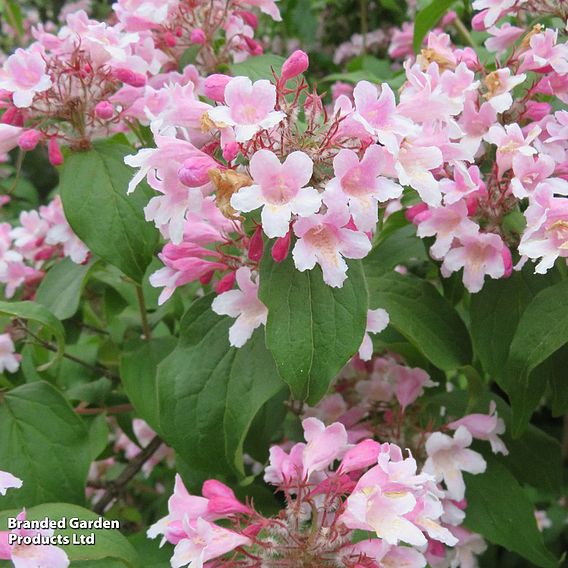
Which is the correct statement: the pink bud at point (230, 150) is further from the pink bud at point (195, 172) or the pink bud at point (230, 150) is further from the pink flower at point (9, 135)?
the pink flower at point (9, 135)

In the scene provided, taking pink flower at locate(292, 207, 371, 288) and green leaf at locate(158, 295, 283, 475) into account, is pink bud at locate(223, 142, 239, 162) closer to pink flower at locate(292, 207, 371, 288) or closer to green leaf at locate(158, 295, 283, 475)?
pink flower at locate(292, 207, 371, 288)

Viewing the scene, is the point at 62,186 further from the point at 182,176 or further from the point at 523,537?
the point at 523,537

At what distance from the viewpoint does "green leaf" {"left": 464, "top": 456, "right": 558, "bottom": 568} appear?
4.50 ft

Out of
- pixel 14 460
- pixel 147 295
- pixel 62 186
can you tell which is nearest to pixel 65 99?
pixel 62 186

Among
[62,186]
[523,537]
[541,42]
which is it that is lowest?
[523,537]

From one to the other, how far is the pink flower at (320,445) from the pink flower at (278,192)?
34 cm

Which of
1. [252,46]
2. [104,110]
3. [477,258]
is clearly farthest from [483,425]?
[252,46]

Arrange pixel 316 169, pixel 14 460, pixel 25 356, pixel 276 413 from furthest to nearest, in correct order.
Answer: pixel 25 356 < pixel 276 413 < pixel 14 460 < pixel 316 169

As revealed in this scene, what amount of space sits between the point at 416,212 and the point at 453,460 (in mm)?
458

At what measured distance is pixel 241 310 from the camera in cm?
120

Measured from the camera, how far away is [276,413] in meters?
1.52

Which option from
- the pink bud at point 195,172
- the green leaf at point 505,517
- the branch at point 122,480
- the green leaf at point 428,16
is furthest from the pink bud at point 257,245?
the green leaf at point 428,16

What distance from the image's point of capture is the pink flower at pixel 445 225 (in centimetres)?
125

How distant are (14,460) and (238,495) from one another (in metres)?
0.42
